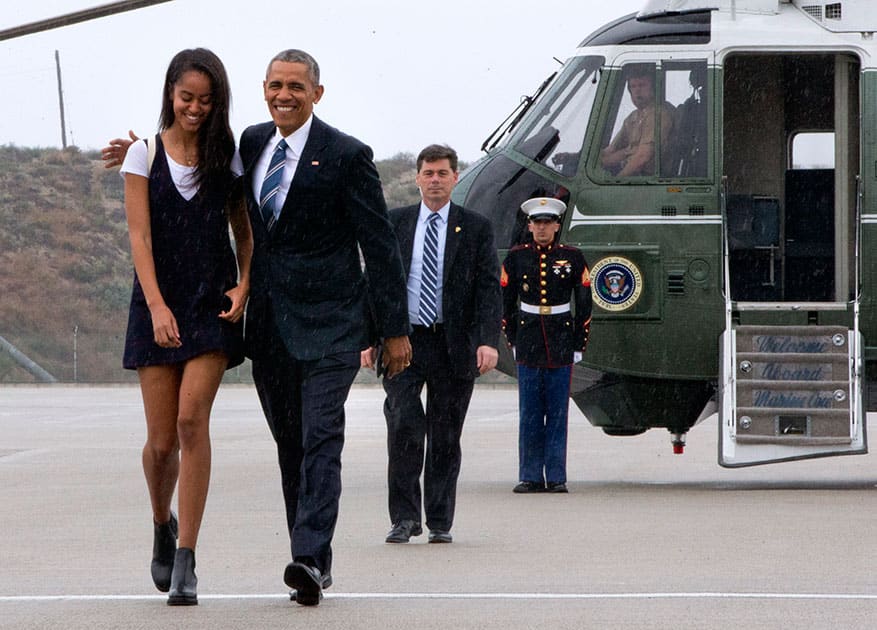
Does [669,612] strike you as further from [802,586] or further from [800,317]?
[800,317]

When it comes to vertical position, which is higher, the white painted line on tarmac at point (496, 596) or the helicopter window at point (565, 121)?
the helicopter window at point (565, 121)

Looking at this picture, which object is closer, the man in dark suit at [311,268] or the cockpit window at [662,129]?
the man in dark suit at [311,268]

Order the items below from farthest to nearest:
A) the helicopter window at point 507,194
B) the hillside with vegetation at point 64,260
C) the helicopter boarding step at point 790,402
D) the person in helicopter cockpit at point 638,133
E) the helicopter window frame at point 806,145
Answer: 1. the hillside with vegetation at point 64,260
2. the helicopter window frame at point 806,145
3. the helicopter window at point 507,194
4. the person in helicopter cockpit at point 638,133
5. the helicopter boarding step at point 790,402

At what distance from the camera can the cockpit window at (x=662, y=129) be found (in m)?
13.2

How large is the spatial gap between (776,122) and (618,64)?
4.96ft

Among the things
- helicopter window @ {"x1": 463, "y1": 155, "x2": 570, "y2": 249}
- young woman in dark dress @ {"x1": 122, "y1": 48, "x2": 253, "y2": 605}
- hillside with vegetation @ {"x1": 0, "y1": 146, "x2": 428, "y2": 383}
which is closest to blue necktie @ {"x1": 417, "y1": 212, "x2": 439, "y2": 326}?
young woman in dark dress @ {"x1": 122, "y1": 48, "x2": 253, "y2": 605}

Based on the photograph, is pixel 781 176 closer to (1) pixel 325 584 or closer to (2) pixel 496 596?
(2) pixel 496 596

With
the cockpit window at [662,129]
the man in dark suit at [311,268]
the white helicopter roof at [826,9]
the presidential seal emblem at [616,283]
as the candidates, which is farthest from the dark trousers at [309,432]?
the white helicopter roof at [826,9]

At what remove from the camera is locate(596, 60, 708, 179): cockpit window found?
13.2 meters

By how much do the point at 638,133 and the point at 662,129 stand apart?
17 cm

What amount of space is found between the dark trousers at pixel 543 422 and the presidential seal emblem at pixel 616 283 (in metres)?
0.66

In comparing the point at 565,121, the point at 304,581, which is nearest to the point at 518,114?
the point at 565,121

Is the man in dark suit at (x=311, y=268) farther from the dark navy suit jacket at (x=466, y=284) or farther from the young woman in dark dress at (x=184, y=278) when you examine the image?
the dark navy suit jacket at (x=466, y=284)

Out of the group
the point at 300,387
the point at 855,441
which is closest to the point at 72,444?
the point at 855,441
